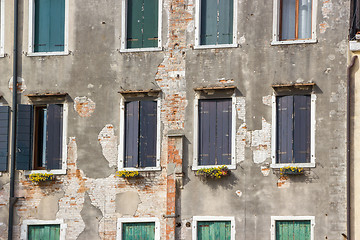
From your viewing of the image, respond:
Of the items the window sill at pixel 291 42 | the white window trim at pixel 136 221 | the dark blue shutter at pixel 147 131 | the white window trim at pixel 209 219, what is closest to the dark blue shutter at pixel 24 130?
the white window trim at pixel 136 221

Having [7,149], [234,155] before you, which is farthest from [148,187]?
[7,149]

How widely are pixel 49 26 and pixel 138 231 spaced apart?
6.28 meters

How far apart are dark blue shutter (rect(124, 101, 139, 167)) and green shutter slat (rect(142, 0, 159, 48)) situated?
1.73 meters

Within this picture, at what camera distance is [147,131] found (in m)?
27.0

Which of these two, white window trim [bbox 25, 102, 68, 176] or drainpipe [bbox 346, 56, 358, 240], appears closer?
drainpipe [bbox 346, 56, 358, 240]

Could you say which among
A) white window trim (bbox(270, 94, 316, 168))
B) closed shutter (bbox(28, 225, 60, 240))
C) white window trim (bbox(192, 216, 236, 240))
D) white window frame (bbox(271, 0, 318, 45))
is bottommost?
closed shutter (bbox(28, 225, 60, 240))

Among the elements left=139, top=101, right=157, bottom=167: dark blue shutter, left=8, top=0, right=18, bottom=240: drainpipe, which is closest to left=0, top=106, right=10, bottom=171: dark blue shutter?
left=8, top=0, right=18, bottom=240: drainpipe

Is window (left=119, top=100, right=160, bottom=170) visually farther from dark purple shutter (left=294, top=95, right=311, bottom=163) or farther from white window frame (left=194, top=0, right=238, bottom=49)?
dark purple shutter (left=294, top=95, right=311, bottom=163)

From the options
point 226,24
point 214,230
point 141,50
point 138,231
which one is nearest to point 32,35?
point 141,50

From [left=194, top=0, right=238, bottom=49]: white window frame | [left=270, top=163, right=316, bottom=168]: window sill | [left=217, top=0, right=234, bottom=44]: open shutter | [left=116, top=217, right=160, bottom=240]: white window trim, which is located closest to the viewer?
[left=270, top=163, right=316, bottom=168]: window sill

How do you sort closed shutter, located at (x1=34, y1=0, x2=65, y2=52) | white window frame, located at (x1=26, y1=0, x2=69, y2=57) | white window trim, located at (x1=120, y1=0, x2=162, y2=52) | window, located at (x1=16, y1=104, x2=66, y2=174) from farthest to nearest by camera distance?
closed shutter, located at (x1=34, y1=0, x2=65, y2=52) < white window frame, located at (x1=26, y1=0, x2=69, y2=57) < window, located at (x1=16, y1=104, x2=66, y2=174) < white window trim, located at (x1=120, y1=0, x2=162, y2=52)

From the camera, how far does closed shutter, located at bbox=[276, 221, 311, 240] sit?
25.5 metres

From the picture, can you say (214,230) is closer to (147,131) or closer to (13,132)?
(147,131)

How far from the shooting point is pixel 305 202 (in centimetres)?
2556
